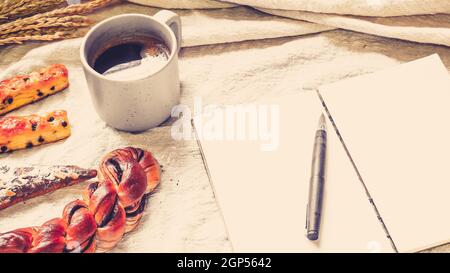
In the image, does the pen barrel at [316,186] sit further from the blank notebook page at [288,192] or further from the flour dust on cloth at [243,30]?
the flour dust on cloth at [243,30]

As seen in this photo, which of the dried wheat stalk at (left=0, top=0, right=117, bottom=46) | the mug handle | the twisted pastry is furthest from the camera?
the dried wheat stalk at (left=0, top=0, right=117, bottom=46)

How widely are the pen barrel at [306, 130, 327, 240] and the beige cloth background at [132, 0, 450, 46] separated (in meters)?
0.22

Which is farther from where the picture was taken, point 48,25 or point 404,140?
point 48,25

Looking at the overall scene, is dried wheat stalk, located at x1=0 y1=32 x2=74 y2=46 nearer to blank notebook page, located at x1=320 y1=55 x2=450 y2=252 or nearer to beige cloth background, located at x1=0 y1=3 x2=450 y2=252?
beige cloth background, located at x1=0 y1=3 x2=450 y2=252

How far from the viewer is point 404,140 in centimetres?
73

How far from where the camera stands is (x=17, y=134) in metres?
0.74

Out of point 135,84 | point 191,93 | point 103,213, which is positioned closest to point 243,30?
point 191,93

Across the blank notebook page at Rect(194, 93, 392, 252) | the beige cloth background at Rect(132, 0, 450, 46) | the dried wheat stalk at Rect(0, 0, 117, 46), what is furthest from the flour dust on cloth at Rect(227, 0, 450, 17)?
the dried wheat stalk at Rect(0, 0, 117, 46)

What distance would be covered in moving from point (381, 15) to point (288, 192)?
34 centimetres

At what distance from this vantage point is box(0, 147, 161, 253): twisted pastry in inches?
25.2

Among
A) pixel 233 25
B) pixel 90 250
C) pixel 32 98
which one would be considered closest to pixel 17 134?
pixel 32 98

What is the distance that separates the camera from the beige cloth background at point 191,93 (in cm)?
70

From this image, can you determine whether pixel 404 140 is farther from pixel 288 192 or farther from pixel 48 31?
pixel 48 31
